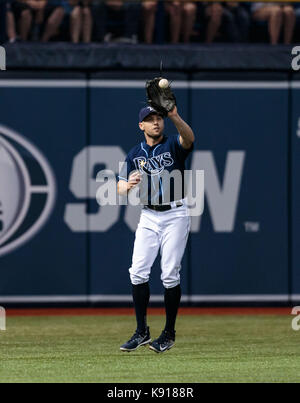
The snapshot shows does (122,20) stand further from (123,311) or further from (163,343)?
(163,343)

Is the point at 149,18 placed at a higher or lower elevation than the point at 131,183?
higher

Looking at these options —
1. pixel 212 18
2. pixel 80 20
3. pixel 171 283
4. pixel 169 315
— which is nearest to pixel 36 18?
pixel 80 20

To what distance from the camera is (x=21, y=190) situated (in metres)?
13.5

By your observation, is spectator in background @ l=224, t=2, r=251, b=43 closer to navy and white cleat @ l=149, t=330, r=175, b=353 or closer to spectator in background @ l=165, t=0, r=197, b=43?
spectator in background @ l=165, t=0, r=197, b=43

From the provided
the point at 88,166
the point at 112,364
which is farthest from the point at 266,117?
the point at 112,364

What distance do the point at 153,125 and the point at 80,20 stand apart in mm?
5541

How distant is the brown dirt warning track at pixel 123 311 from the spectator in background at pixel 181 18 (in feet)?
12.0

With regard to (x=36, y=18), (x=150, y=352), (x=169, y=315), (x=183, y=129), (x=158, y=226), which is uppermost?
(x=36, y=18)

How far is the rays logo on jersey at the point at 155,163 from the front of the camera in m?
8.93

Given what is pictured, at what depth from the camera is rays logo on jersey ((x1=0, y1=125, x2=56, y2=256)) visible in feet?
44.0

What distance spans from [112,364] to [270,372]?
126cm

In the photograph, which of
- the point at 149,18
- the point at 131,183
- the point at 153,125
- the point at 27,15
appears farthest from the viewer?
the point at 149,18

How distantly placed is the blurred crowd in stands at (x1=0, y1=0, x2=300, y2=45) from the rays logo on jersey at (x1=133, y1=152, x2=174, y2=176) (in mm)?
5282
